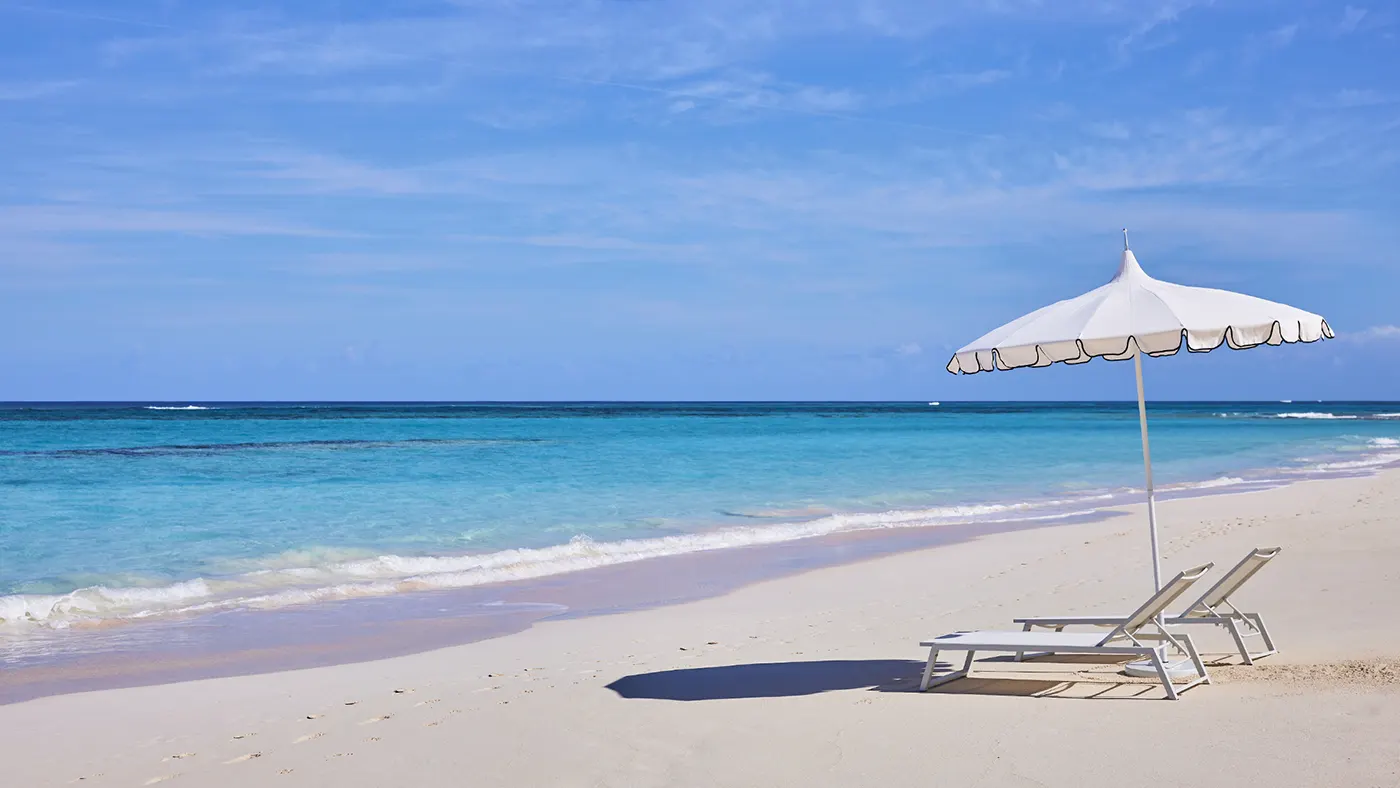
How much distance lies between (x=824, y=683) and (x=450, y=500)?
1333 centimetres

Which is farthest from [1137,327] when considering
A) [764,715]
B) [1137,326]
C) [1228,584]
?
[764,715]

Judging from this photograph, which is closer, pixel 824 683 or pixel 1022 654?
pixel 824 683

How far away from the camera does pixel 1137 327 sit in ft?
19.4

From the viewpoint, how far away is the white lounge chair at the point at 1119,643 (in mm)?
5754

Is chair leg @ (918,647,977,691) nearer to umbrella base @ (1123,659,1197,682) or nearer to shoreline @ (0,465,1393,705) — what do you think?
umbrella base @ (1123,659,1197,682)

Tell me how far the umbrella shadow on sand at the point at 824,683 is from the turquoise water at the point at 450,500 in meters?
4.99

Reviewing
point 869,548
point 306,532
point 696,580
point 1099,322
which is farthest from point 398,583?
point 1099,322

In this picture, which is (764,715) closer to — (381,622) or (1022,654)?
(1022,654)

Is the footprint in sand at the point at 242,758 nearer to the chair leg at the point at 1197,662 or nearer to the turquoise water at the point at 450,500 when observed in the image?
the chair leg at the point at 1197,662

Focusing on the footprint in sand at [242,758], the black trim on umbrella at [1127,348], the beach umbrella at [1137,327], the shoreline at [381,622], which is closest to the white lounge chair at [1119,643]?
the beach umbrella at [1137,327]

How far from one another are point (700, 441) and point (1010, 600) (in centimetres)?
3131

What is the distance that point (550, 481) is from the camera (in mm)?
22531

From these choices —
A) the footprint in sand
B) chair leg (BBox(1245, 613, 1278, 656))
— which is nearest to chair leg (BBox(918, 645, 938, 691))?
chair leg (BBox(1245, 613, 1278, 656))

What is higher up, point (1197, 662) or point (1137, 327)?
point (1137, 327)
